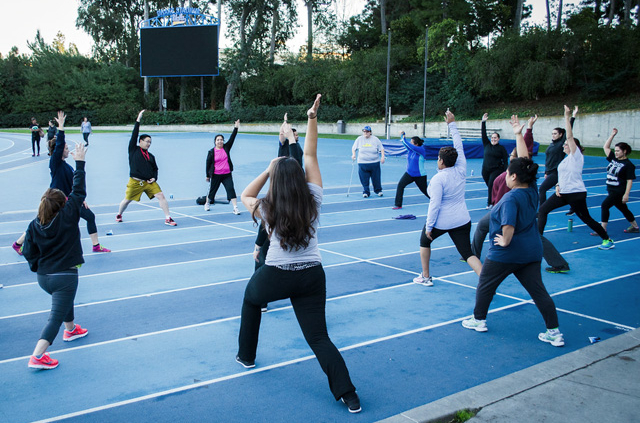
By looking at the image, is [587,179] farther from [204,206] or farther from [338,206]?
[204,206]

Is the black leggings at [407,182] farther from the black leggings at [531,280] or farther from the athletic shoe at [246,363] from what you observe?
the athletic shoe at [246,363]

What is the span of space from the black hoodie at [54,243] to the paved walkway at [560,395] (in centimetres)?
299

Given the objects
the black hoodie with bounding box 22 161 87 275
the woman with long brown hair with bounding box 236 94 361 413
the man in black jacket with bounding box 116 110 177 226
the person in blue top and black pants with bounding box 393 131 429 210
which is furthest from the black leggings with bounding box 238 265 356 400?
the person in blue top and black pants with bounding box 393 131 429 210

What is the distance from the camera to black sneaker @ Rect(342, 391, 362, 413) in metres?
3.90

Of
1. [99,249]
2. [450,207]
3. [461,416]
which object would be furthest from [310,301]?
[99,249]

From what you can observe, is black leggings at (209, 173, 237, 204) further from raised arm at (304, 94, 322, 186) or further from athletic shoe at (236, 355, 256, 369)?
raised arm at (304, 94, 322, 186)

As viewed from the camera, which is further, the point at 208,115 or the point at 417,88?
the point at 208,115

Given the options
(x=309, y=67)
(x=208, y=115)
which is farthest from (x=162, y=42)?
(x=309, y=67)

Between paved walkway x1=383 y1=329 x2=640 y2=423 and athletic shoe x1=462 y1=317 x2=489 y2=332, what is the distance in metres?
0.84

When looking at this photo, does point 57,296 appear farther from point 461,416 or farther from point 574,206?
point 574,206

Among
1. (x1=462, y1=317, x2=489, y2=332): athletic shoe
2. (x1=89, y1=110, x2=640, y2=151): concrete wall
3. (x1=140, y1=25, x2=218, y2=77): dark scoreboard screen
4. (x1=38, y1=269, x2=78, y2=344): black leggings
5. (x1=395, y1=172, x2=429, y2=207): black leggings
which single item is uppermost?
(x1=140, y1=25, x2=218, y2=77): dark scoreboard screen

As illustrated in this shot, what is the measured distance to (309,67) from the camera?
5450 cm

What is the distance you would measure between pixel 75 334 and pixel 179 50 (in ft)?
177

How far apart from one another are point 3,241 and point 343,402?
8464 mm
